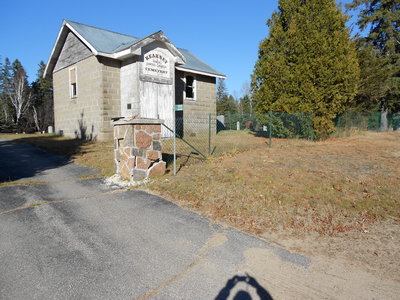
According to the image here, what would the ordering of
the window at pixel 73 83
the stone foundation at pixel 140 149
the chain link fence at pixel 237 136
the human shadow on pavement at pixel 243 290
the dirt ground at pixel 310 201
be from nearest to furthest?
1. the human shadow on pavement at pixel 243 290
2. the dirt ground at pixel 310 201
3. the stone foundation at pixel 140 149
4. the chain link fence at pixel 237 136
5. the window at pixel 73 83

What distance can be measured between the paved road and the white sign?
9073 mm

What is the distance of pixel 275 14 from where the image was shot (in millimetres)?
13070

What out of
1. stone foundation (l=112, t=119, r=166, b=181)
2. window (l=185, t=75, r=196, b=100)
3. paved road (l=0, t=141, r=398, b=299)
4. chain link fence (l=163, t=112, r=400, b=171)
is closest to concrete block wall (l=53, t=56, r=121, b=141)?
chain link fence (l=163, t=112, r=400, b=171)

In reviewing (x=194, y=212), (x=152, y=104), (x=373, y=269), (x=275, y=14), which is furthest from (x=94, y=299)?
(x=275, y=14)

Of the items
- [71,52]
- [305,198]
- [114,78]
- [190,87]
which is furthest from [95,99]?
[305,198]

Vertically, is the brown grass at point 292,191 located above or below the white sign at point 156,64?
below

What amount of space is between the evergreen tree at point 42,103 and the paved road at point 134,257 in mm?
41476

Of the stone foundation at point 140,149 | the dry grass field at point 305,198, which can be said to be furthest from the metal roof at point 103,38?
the stone foundation at point 140,149

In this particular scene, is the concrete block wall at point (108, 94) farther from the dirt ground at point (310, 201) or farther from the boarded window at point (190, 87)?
the dirt ground at point (310, 201)

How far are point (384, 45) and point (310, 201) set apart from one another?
2453 cm

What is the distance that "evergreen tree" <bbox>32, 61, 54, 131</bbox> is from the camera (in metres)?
40.5

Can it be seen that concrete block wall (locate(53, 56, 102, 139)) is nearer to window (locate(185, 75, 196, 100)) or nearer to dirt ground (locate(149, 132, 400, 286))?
window (locate(185, 75, 196, 100))

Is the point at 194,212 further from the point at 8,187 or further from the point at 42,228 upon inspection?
the point at 8,187

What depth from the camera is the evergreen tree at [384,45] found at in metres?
19.9
